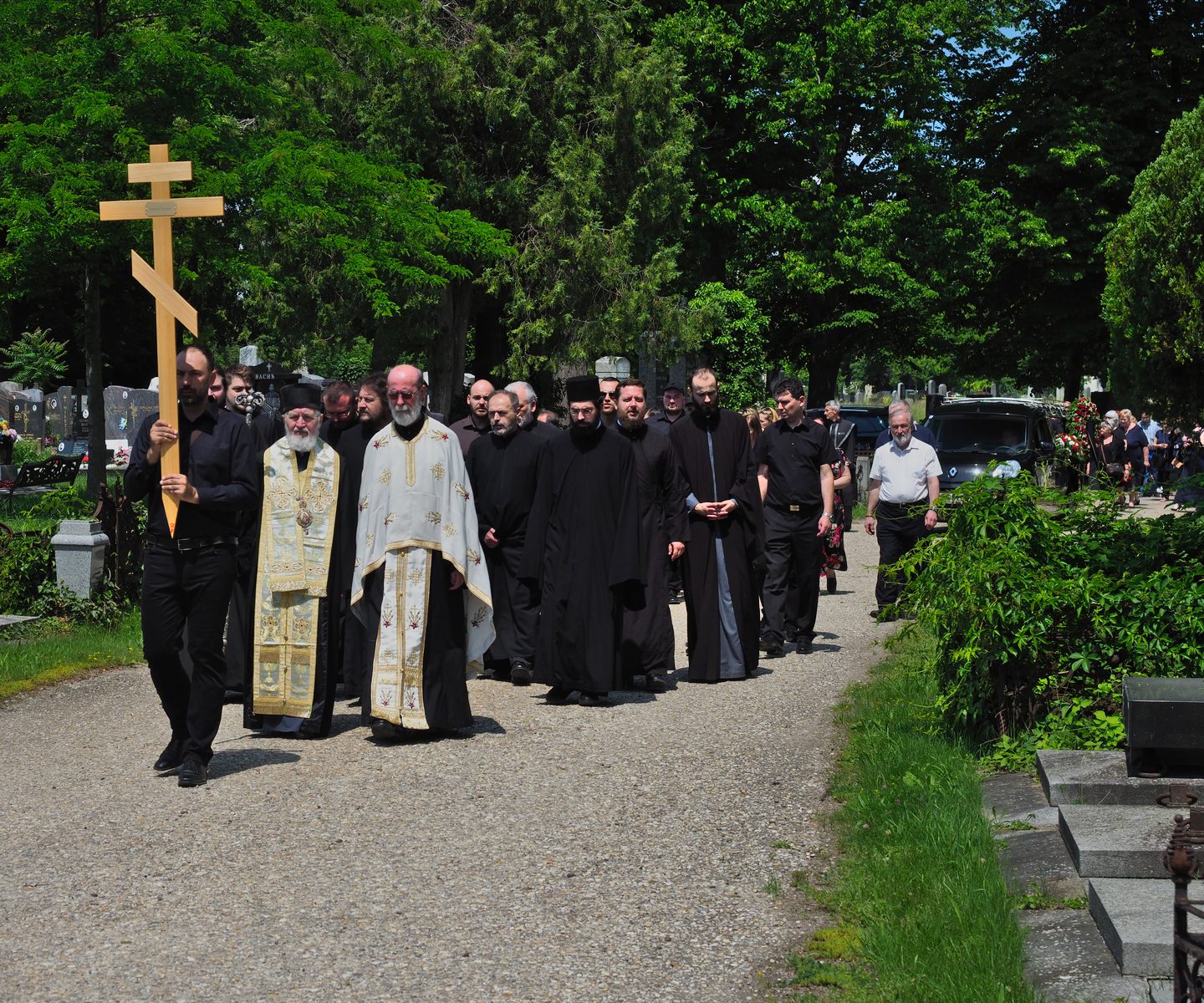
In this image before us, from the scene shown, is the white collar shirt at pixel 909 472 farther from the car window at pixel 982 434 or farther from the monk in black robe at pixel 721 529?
the car window at pixel 982 434

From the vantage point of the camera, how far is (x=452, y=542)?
9.38 metres

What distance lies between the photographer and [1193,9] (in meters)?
38.5

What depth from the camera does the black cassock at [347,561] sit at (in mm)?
9727

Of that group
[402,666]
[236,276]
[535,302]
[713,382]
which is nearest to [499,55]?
[535,302]

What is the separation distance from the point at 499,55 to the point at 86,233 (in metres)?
12.9

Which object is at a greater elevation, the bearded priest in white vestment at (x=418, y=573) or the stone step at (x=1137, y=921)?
the bearded priest in white vestment at (x=418, y=573)

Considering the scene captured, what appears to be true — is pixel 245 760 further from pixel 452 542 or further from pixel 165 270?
pixel 165 270

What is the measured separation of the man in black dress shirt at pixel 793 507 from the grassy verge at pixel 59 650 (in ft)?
15.6

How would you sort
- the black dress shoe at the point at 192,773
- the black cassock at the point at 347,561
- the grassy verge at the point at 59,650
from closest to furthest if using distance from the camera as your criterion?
the black dress shoe at the point at 192,773, the black cassock at the point at 347,561, the grassy verge at the point at 59,650

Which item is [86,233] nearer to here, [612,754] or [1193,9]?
[612,754]

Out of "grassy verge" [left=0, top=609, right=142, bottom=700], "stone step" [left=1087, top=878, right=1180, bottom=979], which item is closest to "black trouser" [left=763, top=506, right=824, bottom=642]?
"grassy verge" [left=0, top=609, right=142, bottom=700]

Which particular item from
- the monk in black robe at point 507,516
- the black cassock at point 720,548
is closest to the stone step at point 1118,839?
the black cassock at point 720,548

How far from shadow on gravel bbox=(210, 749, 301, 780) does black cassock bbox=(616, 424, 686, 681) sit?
9.40ft

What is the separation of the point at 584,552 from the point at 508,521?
4.30ft
